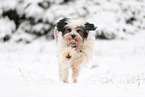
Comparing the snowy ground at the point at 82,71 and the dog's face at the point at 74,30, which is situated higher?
the dog's face at the point at 74,30

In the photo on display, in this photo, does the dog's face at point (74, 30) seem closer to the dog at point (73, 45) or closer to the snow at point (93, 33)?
the dog at point (73, 45)

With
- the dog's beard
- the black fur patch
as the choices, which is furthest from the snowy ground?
the black fur patch

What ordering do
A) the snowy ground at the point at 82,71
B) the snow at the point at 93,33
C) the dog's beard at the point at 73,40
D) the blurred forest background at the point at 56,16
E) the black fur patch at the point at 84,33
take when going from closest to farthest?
the snowy ground at the point at 82,71 < the dog's beard at the point at 73,40 < the black fur patch at the point at 84,33 < the snow at the point at 93,33 < the blurred forest background at the point at 56,16

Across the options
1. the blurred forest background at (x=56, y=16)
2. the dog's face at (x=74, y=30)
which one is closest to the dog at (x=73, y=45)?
the dog's face at (x=74, y=30)

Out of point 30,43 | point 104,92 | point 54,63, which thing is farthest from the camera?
point 30,43

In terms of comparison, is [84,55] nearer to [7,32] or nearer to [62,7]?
[62,7]

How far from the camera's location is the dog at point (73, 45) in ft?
11.2

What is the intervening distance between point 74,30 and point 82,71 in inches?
116

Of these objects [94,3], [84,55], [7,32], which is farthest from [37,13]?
[84,55]

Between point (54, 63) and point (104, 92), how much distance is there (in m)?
4.83

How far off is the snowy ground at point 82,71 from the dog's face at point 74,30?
750mm

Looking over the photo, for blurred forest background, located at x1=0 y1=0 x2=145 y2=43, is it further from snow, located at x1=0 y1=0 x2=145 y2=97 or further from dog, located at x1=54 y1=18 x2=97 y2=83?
dog, located at x1=54 y1=18 x2=97 y2=83

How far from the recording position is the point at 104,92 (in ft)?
7.59

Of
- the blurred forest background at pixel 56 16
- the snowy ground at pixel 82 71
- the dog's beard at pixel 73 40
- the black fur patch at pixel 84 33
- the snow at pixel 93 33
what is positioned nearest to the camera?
the snowy ground at pixel 82 71
